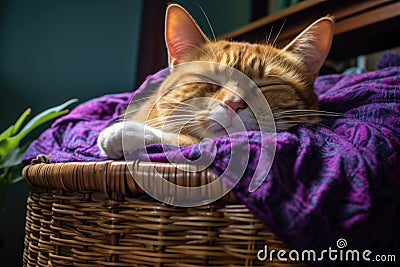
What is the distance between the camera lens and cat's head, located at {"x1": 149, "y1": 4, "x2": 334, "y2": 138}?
3.10 feet

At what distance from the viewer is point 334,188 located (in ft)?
2.23

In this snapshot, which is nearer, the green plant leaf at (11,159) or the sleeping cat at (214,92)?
the sleeping cat at (214,92)

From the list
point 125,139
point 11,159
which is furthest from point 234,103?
point 11,159

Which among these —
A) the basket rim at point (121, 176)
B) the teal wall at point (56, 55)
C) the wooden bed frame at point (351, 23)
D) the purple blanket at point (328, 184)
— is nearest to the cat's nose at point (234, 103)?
the purple blanket at point (328, 184)

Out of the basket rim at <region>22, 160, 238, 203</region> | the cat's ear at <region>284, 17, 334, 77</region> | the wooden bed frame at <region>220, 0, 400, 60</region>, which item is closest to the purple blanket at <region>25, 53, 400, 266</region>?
the basket rim at <region>22, 160, 238, 203</region>

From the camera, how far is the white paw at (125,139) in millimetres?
840

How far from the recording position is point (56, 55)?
6.90ft

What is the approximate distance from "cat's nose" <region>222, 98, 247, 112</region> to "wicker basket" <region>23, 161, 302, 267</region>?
0.24 m

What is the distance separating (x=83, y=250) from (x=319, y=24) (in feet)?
2.52

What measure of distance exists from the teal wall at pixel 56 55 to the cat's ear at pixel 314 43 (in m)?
1.26

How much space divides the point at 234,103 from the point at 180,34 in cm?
32

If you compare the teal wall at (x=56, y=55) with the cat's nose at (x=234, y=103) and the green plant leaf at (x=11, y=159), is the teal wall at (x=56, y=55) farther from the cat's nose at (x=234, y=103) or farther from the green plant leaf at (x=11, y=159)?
the cat's nose at (x=234, y=103)

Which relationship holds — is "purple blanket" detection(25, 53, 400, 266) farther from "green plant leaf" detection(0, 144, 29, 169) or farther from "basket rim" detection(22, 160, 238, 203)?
"green plant leaf" detection(0, 144, 29, 169)

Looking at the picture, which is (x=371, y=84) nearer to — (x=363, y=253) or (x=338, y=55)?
(x=363, y=253)
